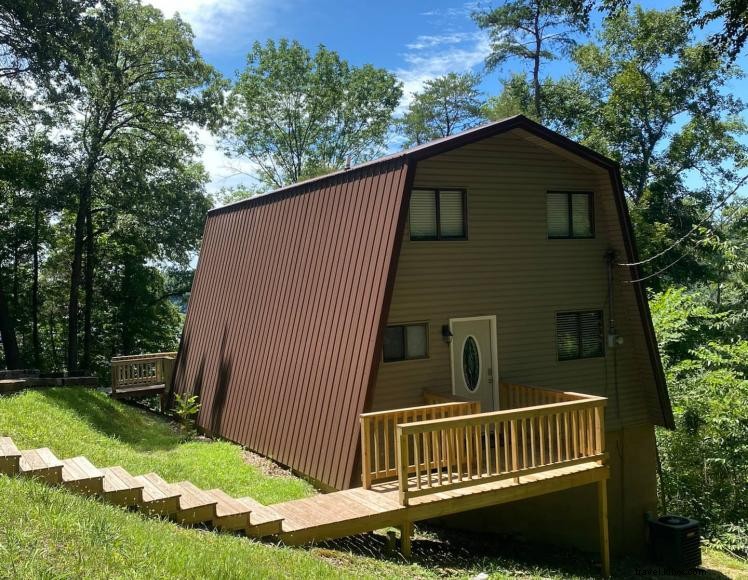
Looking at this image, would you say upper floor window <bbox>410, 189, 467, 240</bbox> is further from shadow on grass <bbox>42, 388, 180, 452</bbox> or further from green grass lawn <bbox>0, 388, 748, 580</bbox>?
shadow on grass <bbox>42, 388, 180, 452</bbox>

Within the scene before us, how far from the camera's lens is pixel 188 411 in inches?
543

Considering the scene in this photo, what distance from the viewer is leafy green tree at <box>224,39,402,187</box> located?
34.5 metres

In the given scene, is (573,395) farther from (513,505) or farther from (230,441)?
(230,441)

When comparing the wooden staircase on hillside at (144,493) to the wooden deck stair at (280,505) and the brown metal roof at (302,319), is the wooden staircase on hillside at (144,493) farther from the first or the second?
the brown metal roof at (302,319)

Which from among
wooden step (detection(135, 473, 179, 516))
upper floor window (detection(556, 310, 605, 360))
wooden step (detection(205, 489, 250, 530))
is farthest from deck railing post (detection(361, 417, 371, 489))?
upper floor window (detection(556, 310, 605, 360))

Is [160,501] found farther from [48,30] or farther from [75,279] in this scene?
[75,279]

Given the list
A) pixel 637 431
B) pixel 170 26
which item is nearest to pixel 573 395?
pixel 637 431

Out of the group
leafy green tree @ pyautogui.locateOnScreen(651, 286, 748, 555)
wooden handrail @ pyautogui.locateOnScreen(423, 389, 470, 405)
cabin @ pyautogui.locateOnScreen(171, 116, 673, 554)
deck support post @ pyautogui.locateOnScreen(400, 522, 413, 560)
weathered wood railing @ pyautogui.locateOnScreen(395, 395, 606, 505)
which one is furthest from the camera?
leafy green tree @ pyautogui.locateOnScreen(651, 286, 748, 555)

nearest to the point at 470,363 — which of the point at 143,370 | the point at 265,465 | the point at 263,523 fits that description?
the point at 265,465

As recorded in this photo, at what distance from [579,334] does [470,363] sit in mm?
2516

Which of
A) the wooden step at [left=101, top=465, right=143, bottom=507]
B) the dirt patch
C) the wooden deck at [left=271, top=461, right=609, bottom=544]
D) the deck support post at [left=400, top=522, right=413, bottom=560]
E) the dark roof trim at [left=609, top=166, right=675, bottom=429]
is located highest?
the dark roof trim at [left=609, top=166, right=675, bottom=429]

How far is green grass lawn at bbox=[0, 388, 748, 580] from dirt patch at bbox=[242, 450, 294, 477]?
19cm

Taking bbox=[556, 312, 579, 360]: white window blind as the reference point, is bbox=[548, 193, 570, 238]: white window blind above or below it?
above

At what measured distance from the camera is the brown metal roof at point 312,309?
28.9 ft
